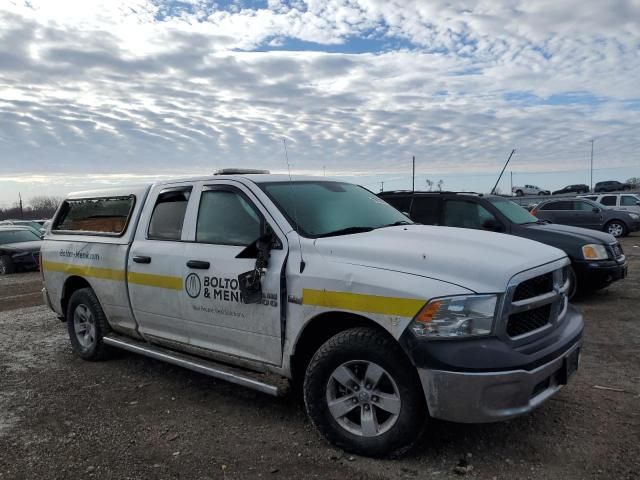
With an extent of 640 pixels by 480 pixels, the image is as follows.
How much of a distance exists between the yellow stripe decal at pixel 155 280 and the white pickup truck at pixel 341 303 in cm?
2

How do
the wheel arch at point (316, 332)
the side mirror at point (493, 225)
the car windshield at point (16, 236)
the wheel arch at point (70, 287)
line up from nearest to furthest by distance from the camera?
the wheel arch at point (316, 332)
the wheel arch at point (70, 287)
the side mirror at point (493, 225)
the car windshield at point (16, 236)

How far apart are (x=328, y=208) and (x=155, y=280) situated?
1.65 meters

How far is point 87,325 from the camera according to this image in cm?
584

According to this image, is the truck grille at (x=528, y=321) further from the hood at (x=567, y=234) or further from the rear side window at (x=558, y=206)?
the rear side window at (x=558, y=206)

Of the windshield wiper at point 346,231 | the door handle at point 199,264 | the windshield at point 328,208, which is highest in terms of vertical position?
the windshield at point 328,208

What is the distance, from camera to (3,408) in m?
4.62

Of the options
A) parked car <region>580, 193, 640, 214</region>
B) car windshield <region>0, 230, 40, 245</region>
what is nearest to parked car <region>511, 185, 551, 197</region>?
parked car <region>580, 193, 640, 214</region>

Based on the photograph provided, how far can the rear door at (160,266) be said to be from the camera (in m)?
4.53

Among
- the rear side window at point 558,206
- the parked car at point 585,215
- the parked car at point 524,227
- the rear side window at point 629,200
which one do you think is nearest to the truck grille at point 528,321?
the parked car at point 524,227

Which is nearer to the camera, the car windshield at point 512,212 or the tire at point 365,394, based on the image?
the tire at point 365,394

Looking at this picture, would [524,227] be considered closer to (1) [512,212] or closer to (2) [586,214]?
(1) [512,212]

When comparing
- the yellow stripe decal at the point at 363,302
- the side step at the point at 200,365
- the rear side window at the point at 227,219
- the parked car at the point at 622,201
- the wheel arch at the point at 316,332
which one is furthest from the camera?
the parked car at the point at 622,201

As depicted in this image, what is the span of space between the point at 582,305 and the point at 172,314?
6.16 metres

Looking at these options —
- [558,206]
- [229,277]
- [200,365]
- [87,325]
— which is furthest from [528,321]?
[558,206]
